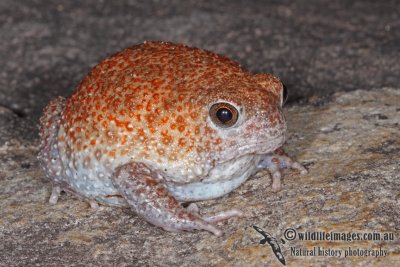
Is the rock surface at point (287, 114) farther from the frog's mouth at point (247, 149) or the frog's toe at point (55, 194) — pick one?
the frog's mouth at point (247, 149)

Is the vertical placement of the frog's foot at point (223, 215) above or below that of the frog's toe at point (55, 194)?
above

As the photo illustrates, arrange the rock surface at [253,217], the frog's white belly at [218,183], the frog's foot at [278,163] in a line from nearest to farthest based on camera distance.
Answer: the rock surface at [253,217] → the frog's white belly at [218,183] → the frog's foot at [278,163]

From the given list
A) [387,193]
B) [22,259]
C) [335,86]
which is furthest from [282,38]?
[22,259]

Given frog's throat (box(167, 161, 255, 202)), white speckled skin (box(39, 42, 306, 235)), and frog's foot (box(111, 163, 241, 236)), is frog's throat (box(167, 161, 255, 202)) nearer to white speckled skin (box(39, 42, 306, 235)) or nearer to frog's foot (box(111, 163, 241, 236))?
white speckled skin (box(39, 42, 306, 235))

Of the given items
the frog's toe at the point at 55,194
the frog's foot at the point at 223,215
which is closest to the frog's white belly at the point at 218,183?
the frog's foot at the point at 223,215

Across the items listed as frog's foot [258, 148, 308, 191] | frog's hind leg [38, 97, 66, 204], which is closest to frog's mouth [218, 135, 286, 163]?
frog's foot [258, 148, 308, 191]

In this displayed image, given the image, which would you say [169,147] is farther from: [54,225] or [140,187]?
[54,225]
